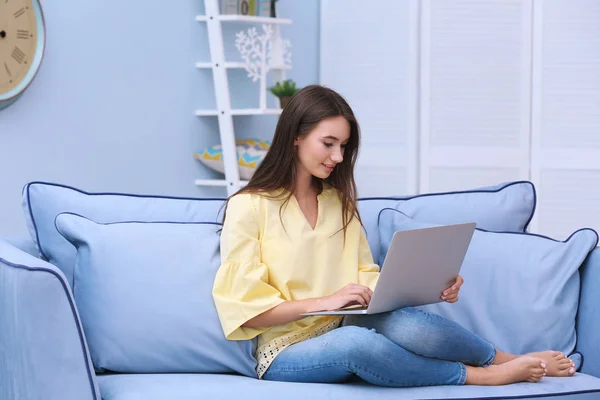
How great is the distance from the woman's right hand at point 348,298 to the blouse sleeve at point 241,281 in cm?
11

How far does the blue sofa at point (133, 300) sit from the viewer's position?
1657mm

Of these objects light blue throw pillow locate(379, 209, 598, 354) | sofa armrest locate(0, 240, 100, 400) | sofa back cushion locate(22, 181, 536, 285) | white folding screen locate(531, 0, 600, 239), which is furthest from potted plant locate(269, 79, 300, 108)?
sofa armrest locate(0, 240, 100, 400)

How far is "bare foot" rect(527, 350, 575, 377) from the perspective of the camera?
2.07 metres

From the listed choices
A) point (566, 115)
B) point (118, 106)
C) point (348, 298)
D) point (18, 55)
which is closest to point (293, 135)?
point (348, 298)

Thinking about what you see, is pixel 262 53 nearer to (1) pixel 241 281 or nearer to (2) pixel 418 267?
(1) pixel 241 281

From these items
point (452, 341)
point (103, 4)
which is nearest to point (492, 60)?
point (103, 4)

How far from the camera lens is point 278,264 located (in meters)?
2.15

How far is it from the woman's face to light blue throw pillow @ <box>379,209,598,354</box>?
42 cm

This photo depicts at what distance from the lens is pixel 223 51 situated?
13.7 ft

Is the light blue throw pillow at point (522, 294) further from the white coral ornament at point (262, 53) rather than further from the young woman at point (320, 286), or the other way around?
the white coral ornament at point (262, 53)

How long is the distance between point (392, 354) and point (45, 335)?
72 cm

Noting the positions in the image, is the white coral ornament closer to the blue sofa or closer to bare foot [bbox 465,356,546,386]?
the blue sofa

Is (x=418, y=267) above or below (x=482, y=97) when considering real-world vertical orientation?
below

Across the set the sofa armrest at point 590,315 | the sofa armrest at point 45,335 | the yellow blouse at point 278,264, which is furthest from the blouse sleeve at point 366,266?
the sofa armrest at point 45,335
